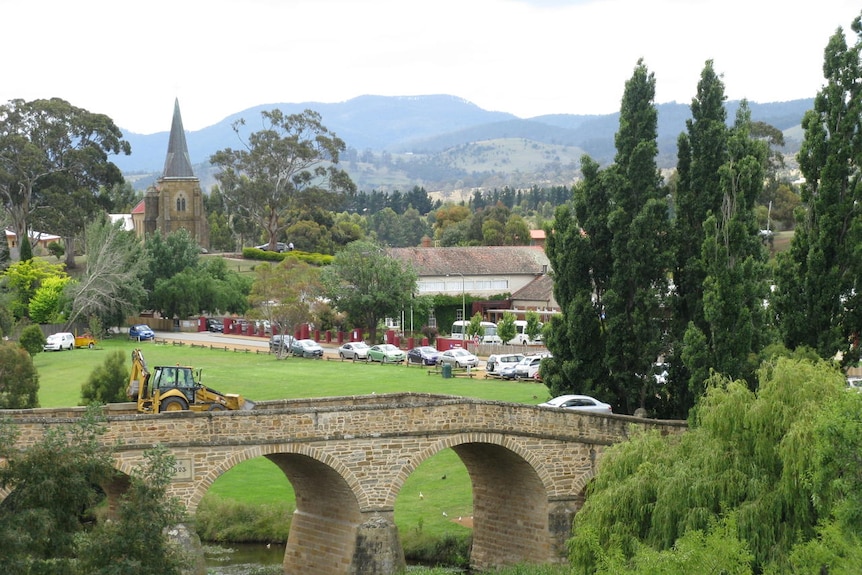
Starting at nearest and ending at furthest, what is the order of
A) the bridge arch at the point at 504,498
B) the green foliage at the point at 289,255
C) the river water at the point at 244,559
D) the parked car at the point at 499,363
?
the bridge arch at the point at 504,498 → the river water at the point at 244,559 → the parked car at the point at 499,363 → the green foliage at the point at 289,255

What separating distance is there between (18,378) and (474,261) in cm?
4813

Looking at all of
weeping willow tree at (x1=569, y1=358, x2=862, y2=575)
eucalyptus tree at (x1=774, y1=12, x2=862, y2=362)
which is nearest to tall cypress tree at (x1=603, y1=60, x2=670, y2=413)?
eucalyptus tree at (x1=774, y1=12, x2=862, y2=362)

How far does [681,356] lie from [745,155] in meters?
6.53

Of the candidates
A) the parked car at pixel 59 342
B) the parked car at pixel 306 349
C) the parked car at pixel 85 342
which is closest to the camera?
A: the parked car at pixel 306 349

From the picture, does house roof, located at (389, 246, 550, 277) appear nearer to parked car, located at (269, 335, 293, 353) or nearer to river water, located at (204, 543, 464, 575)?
parked car, located at (269, 335, 293, 353)

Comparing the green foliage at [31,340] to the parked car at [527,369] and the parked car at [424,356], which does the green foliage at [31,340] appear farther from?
the parked car at [527,369]

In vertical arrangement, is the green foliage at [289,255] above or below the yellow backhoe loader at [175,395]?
above

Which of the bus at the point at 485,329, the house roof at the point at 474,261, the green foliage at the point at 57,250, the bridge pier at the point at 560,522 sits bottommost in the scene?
the bridge pier at the point at 560,522

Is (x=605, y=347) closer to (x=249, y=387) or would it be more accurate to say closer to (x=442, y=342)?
(x=249, y=387)

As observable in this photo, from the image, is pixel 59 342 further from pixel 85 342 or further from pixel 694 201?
pixel 694 201

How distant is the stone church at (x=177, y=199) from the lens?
426 feet

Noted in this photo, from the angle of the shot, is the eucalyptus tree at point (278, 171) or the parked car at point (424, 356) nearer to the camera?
the parked car at point (424, 356)

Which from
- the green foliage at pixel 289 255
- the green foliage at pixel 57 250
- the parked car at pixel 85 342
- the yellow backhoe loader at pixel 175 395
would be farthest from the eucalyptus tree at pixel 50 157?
the yellow backhoe loader at pixel 175 395

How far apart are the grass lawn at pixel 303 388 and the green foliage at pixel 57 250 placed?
3983cm
